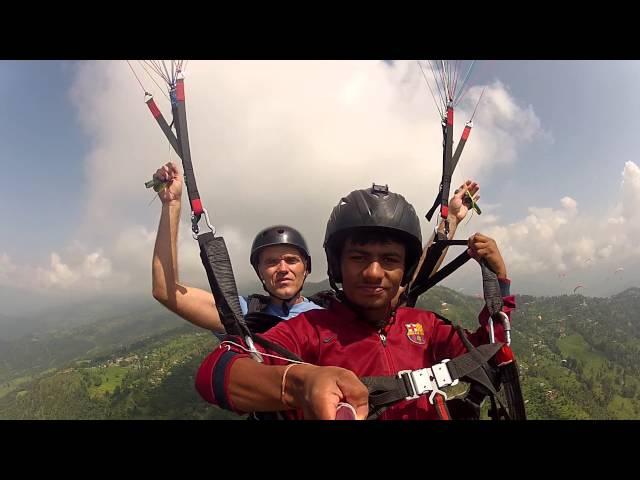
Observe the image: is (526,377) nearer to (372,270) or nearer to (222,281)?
(372,270)

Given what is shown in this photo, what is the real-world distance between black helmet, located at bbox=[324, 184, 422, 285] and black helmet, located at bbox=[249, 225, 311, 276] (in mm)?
Result: 2311

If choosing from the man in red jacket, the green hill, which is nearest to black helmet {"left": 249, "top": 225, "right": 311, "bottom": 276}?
the man in red jacket

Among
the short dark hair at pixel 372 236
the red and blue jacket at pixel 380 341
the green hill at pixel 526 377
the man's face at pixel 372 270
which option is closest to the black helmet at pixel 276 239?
the red and blue jacket at pixel 380 341

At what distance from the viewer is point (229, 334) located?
228 centimetres

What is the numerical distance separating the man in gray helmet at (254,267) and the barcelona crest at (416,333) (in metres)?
1.56

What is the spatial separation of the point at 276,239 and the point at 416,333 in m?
2.88

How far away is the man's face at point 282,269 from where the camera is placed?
475 cm

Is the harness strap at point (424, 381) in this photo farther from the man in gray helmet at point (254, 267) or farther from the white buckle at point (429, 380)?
the man in gray helmet at point (254, 267)

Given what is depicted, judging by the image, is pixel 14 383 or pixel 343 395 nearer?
pixel 343 395

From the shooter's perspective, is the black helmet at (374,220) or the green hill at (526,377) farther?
the green hill at (526,377)

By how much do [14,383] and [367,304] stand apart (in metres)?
229

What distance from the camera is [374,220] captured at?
2521mm
